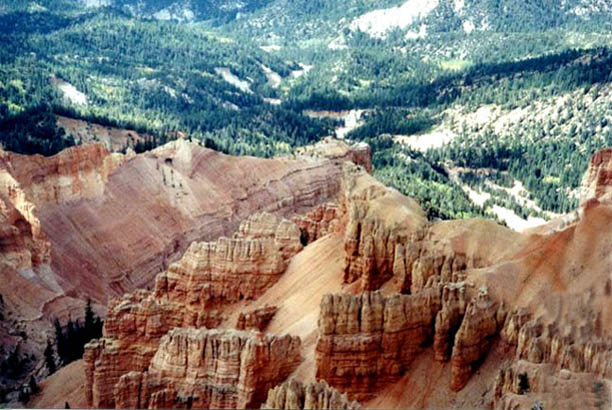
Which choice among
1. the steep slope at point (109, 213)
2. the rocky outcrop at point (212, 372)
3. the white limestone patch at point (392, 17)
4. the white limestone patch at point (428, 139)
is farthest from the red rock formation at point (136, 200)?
the white limestone patch at point (392, 17)

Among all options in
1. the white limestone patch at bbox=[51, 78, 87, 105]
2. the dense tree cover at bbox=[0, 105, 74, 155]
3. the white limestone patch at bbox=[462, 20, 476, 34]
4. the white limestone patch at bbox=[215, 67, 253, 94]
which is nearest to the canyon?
the dense tree cover at bbox=[0, 105, 74, 155]

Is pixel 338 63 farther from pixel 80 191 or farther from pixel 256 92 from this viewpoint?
pixel 80 191

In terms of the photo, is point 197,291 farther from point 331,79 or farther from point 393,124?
point 331,79

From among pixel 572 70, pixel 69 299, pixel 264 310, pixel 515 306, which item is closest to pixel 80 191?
pixel 69 299

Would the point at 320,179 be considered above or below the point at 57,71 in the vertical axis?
below

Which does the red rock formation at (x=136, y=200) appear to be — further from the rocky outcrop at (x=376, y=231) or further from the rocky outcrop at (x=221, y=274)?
the rocky outcrop at (x=376, y=231)
